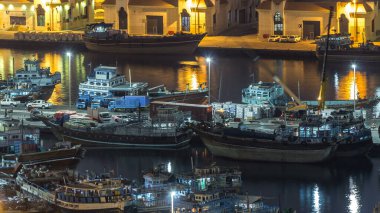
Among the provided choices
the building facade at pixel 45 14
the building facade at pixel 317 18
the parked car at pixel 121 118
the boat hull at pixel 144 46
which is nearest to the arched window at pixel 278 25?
the building facade at pixel 317 18

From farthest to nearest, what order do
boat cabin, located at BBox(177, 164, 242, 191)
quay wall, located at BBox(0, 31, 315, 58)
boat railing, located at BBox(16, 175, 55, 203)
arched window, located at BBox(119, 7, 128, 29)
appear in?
arched window, located at BBox(119, 7, 128, 29) → quay wall, located at BBox(0, 31, 315, 58) → boat railing, located at BBox(16, 175, 55, 203) → boat cabin, located at BBox(177, 164, 242, 191)

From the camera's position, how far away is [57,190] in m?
34.9

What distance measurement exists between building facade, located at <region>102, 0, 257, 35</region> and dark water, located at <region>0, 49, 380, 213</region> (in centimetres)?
258

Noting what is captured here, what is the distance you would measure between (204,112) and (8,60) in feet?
47.0

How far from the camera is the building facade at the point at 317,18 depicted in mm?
57094

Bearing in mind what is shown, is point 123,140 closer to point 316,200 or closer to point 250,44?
point 316,200

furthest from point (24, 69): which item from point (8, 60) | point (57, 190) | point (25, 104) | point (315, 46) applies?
point (57, 190)

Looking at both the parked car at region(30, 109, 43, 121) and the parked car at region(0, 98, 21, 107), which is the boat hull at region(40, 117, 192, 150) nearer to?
the parked car at region(30, 109, 43, 121)

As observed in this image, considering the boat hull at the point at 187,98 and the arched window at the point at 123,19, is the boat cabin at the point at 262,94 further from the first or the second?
the arched window at the point at 123,19

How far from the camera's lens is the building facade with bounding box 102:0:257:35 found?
59312 millimetres

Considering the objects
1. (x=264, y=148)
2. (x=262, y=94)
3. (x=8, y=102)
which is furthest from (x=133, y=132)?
(x=8, y=102)

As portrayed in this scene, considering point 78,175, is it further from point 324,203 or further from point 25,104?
point 25,104

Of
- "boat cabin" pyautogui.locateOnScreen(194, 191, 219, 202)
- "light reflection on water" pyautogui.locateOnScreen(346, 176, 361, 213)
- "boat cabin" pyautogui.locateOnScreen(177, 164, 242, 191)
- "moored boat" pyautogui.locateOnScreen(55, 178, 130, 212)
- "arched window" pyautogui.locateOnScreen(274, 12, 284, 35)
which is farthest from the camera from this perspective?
"arched window" pyautogui.locateOnScreen(274, 12, 284, 35)

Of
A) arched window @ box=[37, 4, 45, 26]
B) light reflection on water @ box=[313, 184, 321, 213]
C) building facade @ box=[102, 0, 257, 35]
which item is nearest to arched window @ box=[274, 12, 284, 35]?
building facade @ box=[102, 0, 257, 35]
